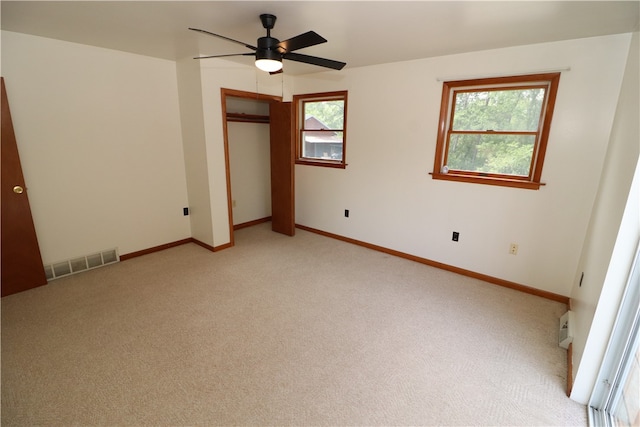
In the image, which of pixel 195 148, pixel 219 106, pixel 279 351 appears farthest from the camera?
pixel 195 148

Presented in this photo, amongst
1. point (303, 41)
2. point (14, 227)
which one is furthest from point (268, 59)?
point (14, 227)

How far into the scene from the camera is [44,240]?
295 centimetres

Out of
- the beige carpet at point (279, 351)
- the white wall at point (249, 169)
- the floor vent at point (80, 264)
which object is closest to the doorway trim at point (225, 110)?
the white wall at point (249, 169)

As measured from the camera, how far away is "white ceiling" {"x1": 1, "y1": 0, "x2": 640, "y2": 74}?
193 cm

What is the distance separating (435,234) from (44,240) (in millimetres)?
4115

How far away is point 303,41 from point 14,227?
3049 mm

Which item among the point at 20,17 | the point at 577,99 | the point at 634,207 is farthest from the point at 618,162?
the point at 20,17

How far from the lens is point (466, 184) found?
3.11 m

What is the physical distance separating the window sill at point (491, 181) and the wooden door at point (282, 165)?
1931 mm

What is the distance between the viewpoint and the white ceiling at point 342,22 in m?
1.93

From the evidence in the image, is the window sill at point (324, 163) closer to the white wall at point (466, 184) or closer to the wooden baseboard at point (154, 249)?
the white wall at point (466, 184)

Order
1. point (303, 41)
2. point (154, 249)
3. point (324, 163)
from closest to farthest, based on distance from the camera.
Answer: point (303, 41) < point (154, 249) < point (324, 163)

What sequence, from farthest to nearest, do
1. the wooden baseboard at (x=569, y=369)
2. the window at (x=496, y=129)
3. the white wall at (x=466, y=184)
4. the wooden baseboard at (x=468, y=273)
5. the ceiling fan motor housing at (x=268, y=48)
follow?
the wooden baseboard at (x=468, y=273)
the window at (x=496, y=129)
the white wall at (x=466, y=184)
the ceiling fan motor housing at (x=268, y=48)
the wooden baseboard at (x=569, y=369)

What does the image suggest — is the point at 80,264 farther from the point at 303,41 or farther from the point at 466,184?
the point at 466,184
